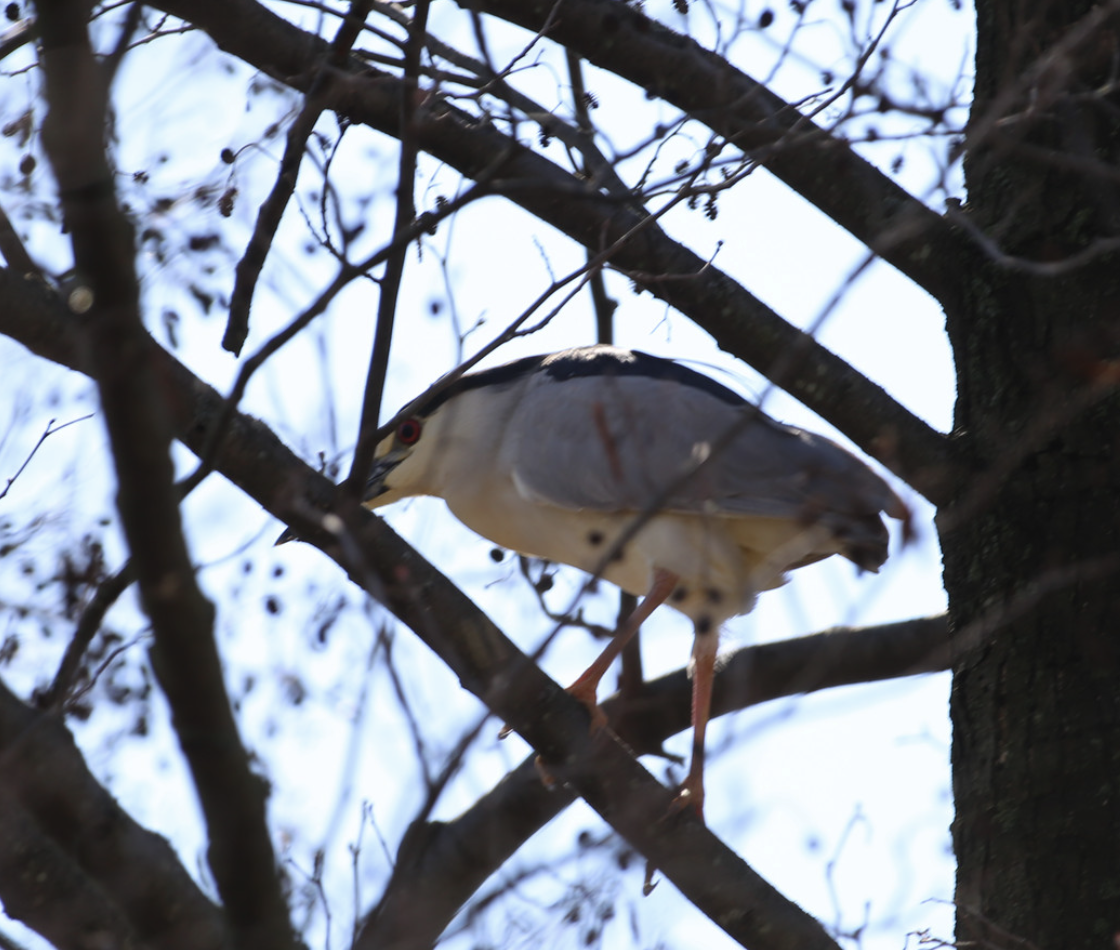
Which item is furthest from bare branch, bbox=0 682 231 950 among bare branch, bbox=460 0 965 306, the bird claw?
bare branch, bbox=460 0 965 306

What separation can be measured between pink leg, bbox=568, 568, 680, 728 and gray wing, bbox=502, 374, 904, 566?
24cm

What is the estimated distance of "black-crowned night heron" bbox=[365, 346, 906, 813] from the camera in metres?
3.61

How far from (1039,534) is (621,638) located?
1092 mm

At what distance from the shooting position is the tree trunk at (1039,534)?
9.54ft

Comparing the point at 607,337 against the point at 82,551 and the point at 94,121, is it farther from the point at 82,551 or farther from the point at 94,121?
the point at 94,121

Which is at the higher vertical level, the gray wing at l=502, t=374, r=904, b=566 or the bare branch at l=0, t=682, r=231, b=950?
the gray wing at l=502, t=374, r=904, b=566

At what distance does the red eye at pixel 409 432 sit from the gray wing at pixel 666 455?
0.29 metres

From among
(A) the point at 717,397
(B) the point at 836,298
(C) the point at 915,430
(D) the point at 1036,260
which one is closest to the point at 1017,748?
(C) the point at 915,430

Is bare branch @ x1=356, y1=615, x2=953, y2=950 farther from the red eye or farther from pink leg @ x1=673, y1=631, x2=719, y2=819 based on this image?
the red eye

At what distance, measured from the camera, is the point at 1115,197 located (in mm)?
3197

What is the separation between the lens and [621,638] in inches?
141

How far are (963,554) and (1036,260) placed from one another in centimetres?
75

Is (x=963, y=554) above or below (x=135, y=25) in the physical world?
above

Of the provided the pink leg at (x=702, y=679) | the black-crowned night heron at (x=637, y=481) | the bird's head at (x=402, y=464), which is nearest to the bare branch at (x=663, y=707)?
the pink leg at (x=702, y=679)
